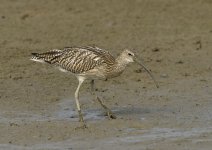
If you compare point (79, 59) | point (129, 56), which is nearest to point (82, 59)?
point (79, 59)

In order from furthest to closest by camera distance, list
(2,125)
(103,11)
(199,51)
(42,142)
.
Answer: (103,11), (199,51), (2,125), (42,142)

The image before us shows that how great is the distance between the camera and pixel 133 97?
13859mm

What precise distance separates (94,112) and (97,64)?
2.73ft

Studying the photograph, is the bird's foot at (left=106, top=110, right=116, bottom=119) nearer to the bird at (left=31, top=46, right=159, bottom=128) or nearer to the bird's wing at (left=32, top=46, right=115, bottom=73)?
the bird at (left=31, top=46, right=159, bottom=128)

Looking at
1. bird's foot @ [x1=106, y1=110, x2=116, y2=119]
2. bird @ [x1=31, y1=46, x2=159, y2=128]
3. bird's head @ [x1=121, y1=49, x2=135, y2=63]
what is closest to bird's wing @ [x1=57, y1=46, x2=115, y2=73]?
bird @ [x1=31, y1=46, x2=159, y2=128]

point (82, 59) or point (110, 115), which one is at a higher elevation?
point (82, 59)

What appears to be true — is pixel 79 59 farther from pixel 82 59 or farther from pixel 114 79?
pixel 114 79

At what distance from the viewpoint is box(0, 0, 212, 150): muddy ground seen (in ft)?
38.4

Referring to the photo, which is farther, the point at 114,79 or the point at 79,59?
the point at 114,79

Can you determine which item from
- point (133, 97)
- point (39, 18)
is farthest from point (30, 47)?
point (133, 97)

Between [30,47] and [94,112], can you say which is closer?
[94,112]

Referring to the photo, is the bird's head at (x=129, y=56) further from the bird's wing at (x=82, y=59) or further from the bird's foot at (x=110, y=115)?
the bird's foot at (x=110, y=115)

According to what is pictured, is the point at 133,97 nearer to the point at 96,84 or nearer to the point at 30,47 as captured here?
the point at 96,84

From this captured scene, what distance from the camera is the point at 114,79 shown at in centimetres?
1484
